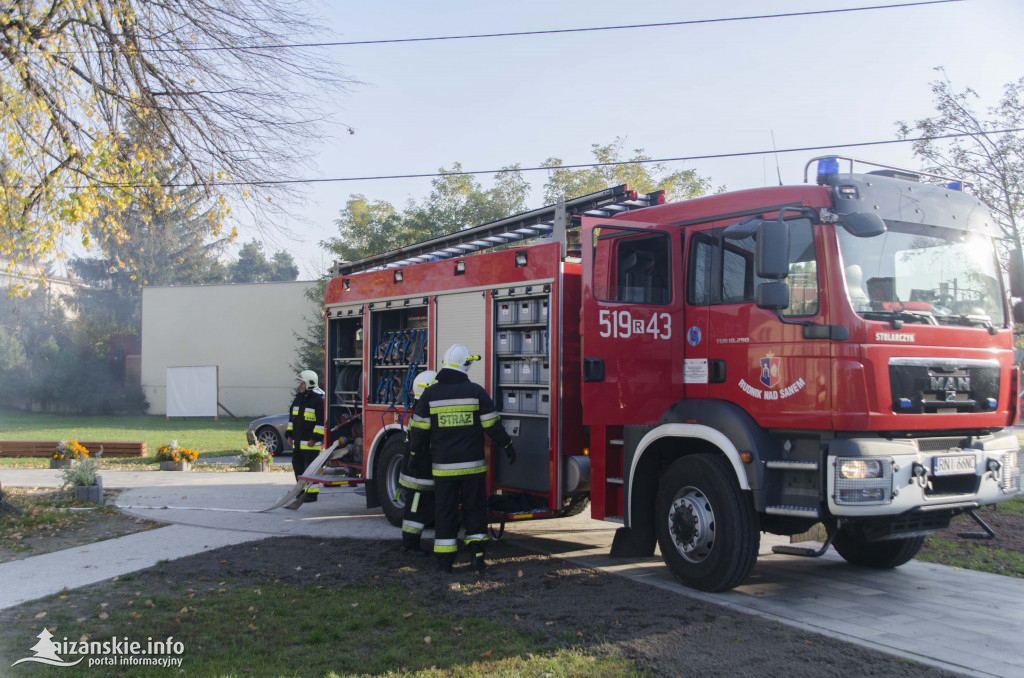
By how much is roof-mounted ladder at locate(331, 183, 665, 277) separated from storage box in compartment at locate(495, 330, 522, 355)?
1.01 m

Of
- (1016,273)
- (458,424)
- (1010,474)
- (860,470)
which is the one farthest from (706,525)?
(1016,273)

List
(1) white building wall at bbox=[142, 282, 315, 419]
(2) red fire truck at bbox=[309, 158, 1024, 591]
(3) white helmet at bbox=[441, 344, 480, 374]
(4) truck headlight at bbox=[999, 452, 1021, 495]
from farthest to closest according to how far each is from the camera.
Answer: (1) white building wall at bbox=[142, 282, 315, 419] → (3) white helmet at bbox=[441, 344, 480, 374] → (4) truck headlight at bbox=[999, 452, 1021, 495] → (2) red fire truck at bbox=[309, 158, 1024, 591]

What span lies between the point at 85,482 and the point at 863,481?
10.2 meters

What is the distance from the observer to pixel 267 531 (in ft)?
30.5

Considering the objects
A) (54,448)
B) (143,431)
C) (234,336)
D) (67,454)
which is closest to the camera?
(67,454)

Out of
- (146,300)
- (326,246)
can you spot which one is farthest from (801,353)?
(146,300)

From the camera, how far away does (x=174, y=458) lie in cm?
1593

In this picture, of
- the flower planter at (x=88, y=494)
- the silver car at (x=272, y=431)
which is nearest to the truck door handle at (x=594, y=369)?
the flower planter at (x=88, y=494)

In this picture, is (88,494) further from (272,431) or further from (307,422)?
(272,431)

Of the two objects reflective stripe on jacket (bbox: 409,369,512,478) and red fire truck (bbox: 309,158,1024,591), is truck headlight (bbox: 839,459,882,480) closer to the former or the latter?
red fire truck (bbox: 309,158,1024,591)

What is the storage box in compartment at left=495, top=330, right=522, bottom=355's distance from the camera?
324 inches

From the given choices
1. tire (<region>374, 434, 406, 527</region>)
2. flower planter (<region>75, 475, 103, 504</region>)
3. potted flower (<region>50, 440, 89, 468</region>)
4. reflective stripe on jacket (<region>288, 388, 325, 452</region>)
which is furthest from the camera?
potted flower (<region>50, 440, 89, 468</region>)

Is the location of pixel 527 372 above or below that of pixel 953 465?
above

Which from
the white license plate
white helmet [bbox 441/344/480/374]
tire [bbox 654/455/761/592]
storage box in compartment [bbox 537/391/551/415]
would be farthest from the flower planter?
the white license plate
